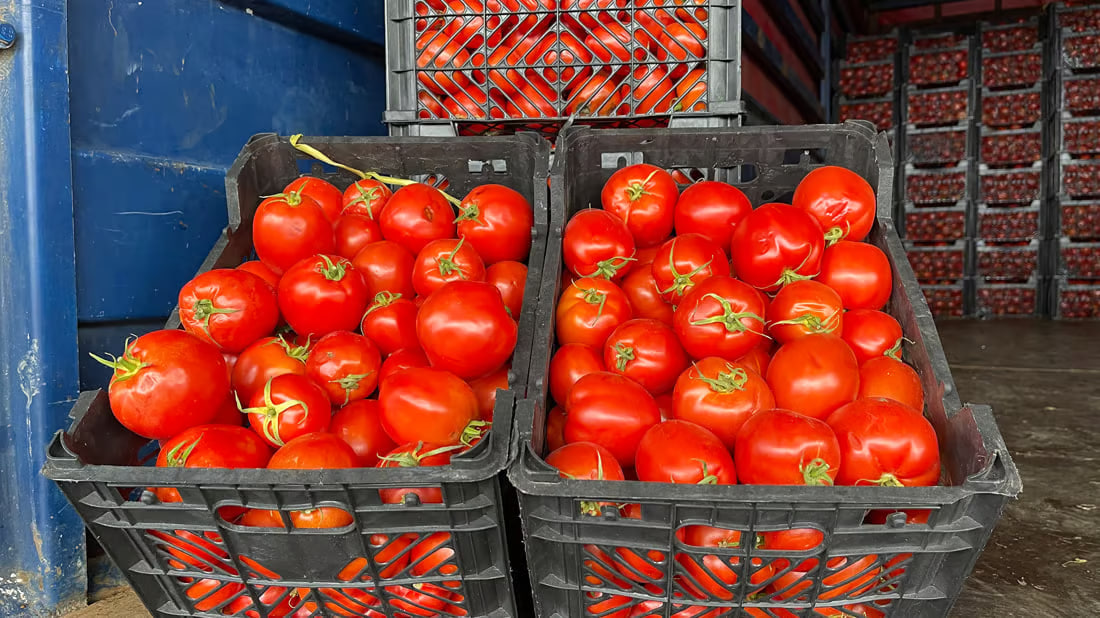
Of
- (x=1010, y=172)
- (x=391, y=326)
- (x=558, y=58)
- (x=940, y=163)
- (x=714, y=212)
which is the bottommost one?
(x=391, y=326)

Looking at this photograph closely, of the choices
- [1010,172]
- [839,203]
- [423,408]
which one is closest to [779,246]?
[839,203]

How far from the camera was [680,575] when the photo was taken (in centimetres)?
102

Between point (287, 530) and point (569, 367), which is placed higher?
point (569, 367)

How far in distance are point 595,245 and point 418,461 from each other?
1.89ft

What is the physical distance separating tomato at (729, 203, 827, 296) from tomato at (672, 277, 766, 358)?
12 cm

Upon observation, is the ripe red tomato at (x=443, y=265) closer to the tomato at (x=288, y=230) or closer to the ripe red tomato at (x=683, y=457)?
the tomato at (x=288, y=230)

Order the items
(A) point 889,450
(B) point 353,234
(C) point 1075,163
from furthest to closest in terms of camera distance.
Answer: (C) point 1075,163 < (B) point 353,234 < (A) point 889,450

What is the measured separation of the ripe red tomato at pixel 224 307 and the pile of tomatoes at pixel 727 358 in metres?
0.55

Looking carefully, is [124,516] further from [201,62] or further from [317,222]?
[201,62]

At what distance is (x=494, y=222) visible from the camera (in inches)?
61.4

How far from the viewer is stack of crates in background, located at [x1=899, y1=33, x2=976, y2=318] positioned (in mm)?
8320

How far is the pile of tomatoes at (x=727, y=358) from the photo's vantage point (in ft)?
3.42

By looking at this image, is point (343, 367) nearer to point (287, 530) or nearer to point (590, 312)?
point (287, 530)

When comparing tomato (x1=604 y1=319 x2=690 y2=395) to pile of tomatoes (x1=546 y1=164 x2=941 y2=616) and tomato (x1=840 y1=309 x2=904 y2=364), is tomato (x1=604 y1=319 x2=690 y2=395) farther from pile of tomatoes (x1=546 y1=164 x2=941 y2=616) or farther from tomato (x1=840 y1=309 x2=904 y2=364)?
tomato (x1=840 y1=309 x2=904 y2=364)
